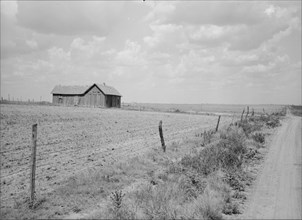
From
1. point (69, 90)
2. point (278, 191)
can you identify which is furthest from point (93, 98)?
point (278, 191)

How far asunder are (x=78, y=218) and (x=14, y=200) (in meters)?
2.92

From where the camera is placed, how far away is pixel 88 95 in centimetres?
7019

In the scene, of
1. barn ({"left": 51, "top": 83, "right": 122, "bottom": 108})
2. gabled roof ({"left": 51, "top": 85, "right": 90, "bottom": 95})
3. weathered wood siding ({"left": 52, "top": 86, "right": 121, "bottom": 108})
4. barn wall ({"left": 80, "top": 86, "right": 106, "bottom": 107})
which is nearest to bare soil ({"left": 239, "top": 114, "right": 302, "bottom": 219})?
weathered wood siding ({"left": 52, "top": 86, "right": 121, "bottom": 108})

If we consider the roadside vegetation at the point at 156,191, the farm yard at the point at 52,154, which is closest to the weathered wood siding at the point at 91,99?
the farm yard at the point at 52,154

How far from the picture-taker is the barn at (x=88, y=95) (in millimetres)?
68812

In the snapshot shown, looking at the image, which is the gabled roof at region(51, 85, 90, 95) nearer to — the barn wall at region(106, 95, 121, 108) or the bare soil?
the barn wall at region(106, 95, 121, 108)

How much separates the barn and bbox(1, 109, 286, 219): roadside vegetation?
184 feet

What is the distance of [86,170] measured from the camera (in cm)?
1298

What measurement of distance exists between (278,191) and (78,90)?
66.3 m

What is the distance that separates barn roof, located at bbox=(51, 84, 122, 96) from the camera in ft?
228

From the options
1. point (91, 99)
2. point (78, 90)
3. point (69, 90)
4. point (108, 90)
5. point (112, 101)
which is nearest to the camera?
point (91, 99)

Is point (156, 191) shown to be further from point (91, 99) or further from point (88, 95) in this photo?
point (88, 95)

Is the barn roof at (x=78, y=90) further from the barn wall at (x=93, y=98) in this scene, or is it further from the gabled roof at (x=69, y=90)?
the barn wall at (x=93, y=98)

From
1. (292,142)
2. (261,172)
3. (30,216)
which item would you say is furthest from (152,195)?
(292,142)
